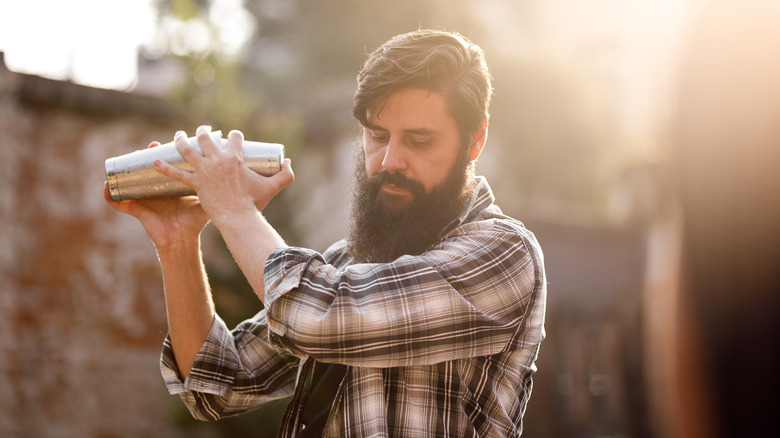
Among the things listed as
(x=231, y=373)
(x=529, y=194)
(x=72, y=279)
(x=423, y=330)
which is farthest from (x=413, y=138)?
(x=529, y=194)

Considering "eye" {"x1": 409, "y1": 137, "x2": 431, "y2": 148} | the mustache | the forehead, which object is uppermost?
the forehead

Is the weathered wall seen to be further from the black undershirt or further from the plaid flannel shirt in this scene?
the black undershirt

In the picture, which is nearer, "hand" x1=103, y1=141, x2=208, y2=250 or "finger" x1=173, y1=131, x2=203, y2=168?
"finger" x1=173, y1=131, x2=203, y2=168

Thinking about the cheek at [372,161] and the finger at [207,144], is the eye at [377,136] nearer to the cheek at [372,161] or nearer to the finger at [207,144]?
the cheek at [372,161]

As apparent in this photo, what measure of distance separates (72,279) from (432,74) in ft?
20.1

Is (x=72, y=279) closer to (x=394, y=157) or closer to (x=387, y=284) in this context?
(x=394, y=157)

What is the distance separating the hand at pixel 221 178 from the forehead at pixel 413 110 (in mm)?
353

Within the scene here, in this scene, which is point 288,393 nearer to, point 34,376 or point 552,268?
point 34,376

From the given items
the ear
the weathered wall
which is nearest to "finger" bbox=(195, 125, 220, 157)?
the ear

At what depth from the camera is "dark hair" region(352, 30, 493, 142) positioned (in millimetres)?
2074

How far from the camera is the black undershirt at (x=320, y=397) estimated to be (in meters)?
1.97

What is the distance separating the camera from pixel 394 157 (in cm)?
207

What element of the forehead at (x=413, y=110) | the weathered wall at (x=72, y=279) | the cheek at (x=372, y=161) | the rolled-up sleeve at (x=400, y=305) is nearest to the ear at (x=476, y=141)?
the forehead at (x=413, y=110)

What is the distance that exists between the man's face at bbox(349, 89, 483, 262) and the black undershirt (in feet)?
1.08
